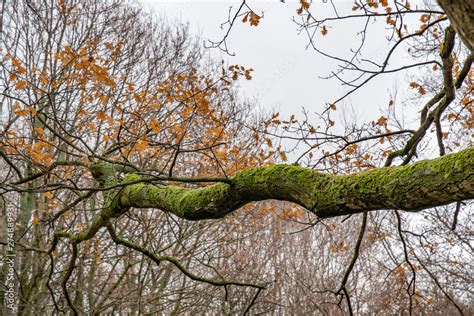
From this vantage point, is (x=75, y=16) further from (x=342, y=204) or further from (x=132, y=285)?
(x=342, y=204)

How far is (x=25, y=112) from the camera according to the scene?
371cm

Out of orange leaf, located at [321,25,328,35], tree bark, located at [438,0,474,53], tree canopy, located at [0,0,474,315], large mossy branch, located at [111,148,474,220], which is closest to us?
tree bark, located at [438,0,474,53]

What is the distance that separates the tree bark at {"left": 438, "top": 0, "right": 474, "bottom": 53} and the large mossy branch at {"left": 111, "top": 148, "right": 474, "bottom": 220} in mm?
476

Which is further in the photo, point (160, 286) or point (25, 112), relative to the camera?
point (160, 286)

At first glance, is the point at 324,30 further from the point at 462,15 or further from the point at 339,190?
the point at 462,15

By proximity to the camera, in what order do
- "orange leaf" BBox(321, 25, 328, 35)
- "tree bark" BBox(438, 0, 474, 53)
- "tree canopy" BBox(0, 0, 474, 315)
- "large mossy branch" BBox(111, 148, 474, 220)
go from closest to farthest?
"tree bark" BBox(438, 0, 474, 53) → "large mossy branch" BBox(111, 148, 474, 220) → "tree canopy" BBox(0, 0, 474, 315) → "orange leaf" BBox(321, 25, 328, 35)

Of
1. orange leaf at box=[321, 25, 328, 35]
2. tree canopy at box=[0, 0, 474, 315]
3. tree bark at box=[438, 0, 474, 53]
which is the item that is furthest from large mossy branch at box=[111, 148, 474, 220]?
orange leaf at box=[321, 25, 328, 35]

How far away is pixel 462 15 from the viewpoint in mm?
1038

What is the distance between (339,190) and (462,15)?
0.85m

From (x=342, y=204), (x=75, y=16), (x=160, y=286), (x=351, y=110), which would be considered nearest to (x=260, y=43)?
(x=351, y=110)

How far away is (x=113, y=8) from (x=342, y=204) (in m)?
6.97

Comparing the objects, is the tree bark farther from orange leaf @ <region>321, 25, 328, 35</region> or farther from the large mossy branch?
orange leaf @ <region>321, 25, 328, 35</region>

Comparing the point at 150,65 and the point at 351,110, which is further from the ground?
the point at 351,110

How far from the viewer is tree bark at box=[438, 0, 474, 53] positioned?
3.33 ft
